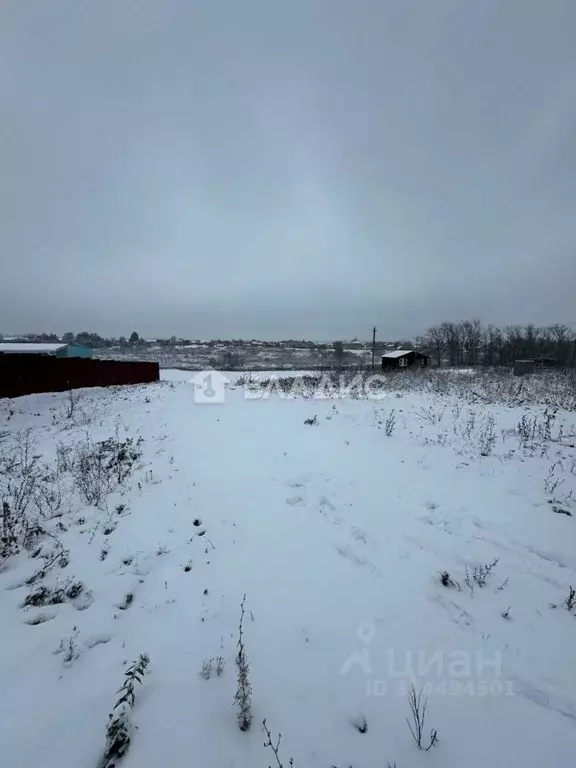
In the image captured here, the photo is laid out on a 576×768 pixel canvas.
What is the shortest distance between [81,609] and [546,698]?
3.79 meters

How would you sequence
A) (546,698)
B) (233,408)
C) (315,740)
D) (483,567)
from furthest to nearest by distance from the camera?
(233,408)
(483,567)
(546,698)
(315,740)

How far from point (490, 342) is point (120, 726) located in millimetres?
73679

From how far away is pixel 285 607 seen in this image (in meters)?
3.00

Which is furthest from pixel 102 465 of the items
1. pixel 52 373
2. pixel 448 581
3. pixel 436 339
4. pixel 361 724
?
pixel 436 339

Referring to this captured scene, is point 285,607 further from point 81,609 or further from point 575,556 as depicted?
point 575,556

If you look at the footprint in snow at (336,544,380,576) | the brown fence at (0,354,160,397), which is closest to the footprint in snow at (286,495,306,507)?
the footprint in snow at (336,544,380,576)

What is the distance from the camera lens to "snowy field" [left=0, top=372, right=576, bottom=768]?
1999 millimetres

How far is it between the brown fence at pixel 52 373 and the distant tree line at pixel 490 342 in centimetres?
5404

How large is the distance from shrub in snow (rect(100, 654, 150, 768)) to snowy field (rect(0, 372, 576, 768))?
2cm

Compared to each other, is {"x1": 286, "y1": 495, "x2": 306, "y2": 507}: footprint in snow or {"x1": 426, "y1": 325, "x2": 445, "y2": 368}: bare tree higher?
{"x1": 426, "y1": 325, "x2": 445, "y2": 368}: bare tree

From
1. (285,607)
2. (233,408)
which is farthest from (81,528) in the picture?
(233,408)
